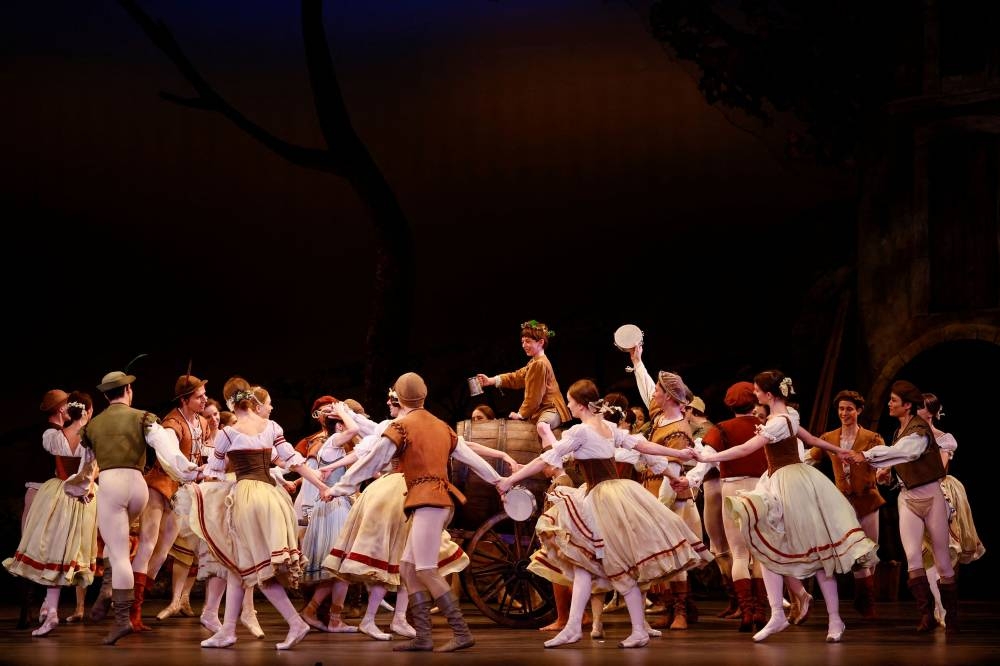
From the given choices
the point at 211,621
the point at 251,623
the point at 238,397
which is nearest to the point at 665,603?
the point at 251,623

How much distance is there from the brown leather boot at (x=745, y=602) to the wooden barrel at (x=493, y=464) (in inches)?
48.8

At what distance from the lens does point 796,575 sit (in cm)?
652

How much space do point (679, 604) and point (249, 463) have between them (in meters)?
2.57

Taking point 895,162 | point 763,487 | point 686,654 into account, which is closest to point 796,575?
point 763,487

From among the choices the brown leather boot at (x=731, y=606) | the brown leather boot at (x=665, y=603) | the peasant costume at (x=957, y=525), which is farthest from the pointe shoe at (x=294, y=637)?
the peasant costume at (x=957, y=525)

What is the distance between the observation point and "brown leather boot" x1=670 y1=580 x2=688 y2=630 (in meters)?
7.32

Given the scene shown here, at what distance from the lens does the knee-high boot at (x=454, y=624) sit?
597 cm

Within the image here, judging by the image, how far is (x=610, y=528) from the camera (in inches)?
250

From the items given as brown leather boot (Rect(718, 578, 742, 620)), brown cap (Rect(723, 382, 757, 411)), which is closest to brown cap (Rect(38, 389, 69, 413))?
brown cap (Rect(723, 382, 757, 411))

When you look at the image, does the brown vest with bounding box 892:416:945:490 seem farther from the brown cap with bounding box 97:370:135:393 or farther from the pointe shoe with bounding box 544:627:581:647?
the brown cap with bounding box 97:370:135:393

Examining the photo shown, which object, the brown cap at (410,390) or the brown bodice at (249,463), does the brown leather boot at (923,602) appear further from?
the brown bodice at (249,463)

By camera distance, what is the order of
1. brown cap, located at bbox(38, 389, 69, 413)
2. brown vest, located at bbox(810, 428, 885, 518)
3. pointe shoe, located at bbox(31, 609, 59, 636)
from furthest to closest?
brown vest, located at bbox(810, 428, 885, 518)
brown cap, located at bbox(38, 389, 69, 413)
pointe shoe, located at bbox(31, 609, 59, 636)

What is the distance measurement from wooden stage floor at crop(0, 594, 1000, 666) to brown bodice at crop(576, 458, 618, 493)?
80 cm

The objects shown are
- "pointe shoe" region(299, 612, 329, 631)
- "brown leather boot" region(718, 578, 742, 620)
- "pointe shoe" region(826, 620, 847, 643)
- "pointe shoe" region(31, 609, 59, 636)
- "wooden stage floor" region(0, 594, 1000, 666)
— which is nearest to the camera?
"wooden stage floor" region(0, 594, 1000, 666)
